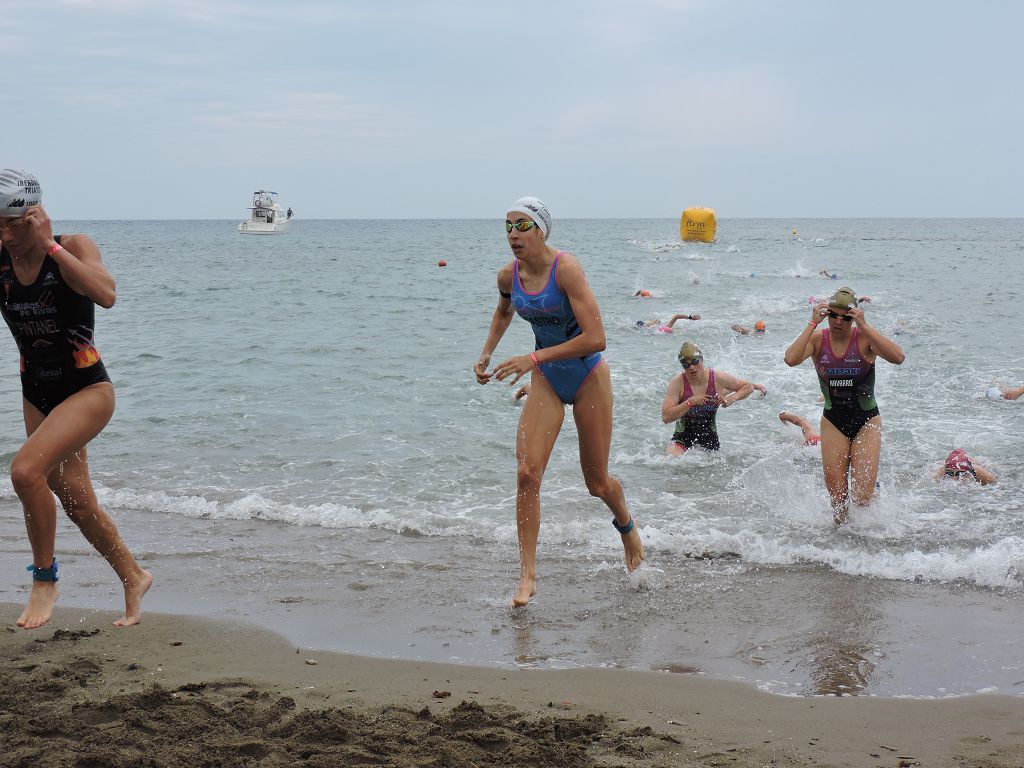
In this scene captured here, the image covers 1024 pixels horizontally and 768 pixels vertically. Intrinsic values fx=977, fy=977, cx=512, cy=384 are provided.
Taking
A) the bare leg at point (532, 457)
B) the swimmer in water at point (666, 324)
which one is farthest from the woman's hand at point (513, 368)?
the swimmer in water at point (666, 324)

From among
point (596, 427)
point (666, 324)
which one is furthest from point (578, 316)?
point (666, 324)

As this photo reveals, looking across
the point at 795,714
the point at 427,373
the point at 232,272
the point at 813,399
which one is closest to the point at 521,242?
the point at 795,714

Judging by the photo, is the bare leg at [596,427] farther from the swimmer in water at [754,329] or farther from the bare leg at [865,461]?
the swimmer in water at [754,329]

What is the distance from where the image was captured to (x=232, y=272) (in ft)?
149

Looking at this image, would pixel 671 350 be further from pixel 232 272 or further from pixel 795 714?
pixel 232 272

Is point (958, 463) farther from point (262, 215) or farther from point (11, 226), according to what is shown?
point (262, 215)

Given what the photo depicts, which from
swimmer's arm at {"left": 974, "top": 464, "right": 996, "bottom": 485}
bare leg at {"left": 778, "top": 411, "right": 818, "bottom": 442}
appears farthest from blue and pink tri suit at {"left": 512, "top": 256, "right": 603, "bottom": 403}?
bare leg at {"left": 778, "top": 411, "right": 818, "bottom": 442}

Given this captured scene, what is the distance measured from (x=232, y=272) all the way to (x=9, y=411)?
1325 inches

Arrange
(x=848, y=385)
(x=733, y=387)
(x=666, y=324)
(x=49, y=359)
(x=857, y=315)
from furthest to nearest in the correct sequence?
(x=666, y=324)
(x=733, y=387)
(x=848, y=385)
(x=857, y=315)
(x=49, y=359)

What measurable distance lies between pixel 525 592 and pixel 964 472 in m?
5.50

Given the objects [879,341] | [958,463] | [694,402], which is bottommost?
[958,463]

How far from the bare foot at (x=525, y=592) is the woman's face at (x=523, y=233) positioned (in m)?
1.89

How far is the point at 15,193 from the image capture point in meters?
4.28

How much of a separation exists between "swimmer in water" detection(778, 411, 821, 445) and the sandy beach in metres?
6.95
